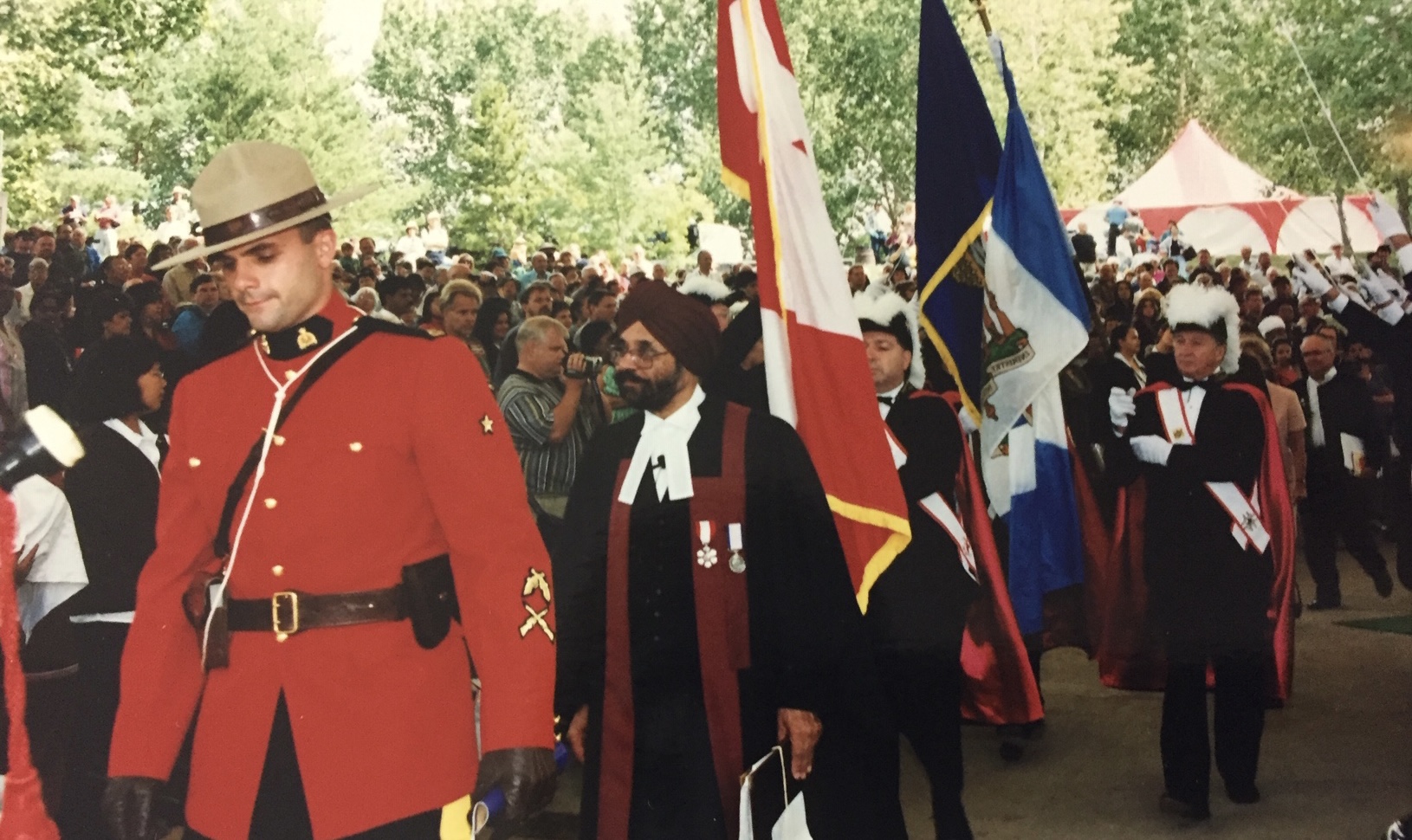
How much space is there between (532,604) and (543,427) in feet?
4.89

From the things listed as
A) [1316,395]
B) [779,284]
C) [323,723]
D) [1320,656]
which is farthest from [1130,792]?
[323,723]

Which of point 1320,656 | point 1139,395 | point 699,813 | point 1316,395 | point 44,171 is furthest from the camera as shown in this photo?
point 1316,395

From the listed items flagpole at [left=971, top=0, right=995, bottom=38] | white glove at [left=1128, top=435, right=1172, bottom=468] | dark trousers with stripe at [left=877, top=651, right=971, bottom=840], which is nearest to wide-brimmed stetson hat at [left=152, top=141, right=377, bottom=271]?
dark trousers with stripe at [left=877, top=651, right=971, bottom=840]

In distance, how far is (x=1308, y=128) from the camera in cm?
512

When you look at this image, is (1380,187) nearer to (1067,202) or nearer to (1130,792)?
(1067,202)

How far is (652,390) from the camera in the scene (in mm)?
→ 3500

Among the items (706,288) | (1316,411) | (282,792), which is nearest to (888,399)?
(706,288)

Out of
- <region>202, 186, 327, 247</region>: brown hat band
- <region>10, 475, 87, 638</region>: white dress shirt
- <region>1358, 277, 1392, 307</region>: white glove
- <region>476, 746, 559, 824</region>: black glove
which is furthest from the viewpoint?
<region>1358, 277, 1392, 307</region>: white glove

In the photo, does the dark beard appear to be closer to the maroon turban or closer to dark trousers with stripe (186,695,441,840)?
the maroon turban

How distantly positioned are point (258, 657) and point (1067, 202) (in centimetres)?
317

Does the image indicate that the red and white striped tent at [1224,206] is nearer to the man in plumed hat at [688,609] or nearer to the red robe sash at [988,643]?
the red robe sash at [988,643]

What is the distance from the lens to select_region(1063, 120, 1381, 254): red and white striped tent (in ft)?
16.4

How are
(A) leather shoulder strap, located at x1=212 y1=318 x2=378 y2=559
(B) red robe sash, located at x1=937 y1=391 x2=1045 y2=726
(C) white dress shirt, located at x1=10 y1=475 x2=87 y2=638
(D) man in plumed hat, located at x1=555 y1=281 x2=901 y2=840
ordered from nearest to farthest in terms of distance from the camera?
1. (A) leather shoulder strap, located at x1=212 y1=318 x2=378 y2=559
2. (D) man in plumed hat, located at x1=555 y1=281 x2=901 y2=840
3. (C) white dress shirt, located at x1=10 y1=475 x2=87 y2=638
4. (B) red robe sash, located at x1=937 y1=391 x2=1045 y2=726

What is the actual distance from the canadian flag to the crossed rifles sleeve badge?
1.32 meters
